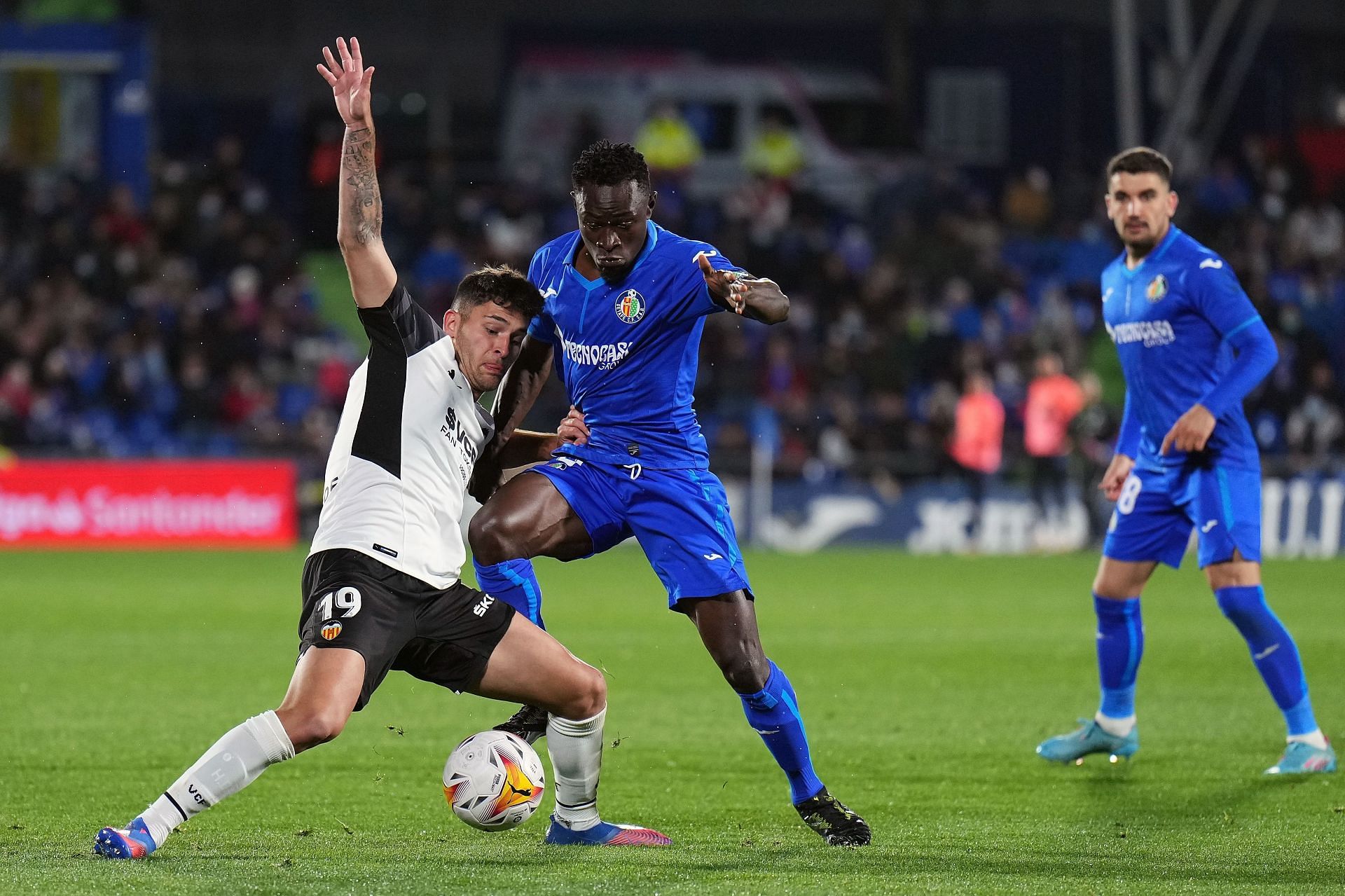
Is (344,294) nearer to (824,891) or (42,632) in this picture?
(42,632)

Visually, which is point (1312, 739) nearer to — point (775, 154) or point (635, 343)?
point (635, 343)

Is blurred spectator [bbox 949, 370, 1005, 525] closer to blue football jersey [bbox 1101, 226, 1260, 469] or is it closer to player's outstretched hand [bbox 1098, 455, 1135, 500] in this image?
player's outstretched hand [bbox 1098, 455, 1135, 500]

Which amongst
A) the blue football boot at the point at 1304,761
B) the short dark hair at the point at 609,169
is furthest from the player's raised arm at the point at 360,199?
the blue football boot at the point at 1304,761

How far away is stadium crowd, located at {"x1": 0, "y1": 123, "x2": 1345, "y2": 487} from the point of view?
2062cm

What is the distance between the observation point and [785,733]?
6090mm

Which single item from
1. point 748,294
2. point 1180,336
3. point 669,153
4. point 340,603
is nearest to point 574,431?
point 748,294

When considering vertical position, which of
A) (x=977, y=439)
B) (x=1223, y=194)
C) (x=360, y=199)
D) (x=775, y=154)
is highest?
(x=775, y=154)

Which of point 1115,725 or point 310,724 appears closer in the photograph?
point 310,724

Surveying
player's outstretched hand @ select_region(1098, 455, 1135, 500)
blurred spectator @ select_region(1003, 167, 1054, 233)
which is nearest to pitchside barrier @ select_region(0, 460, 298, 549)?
blurred spectator @ select_region(1003, 167, 1054, 233)

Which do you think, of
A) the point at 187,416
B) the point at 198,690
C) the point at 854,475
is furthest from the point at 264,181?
the point at 198,690

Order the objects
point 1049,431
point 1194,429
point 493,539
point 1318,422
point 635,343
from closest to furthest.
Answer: point 493,539
point 635,343
point 1194,429
point 1049,431
point 1318,422

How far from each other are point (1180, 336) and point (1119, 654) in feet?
4.39

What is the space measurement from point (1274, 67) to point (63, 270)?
20.6m

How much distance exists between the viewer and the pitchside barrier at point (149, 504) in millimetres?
19172
